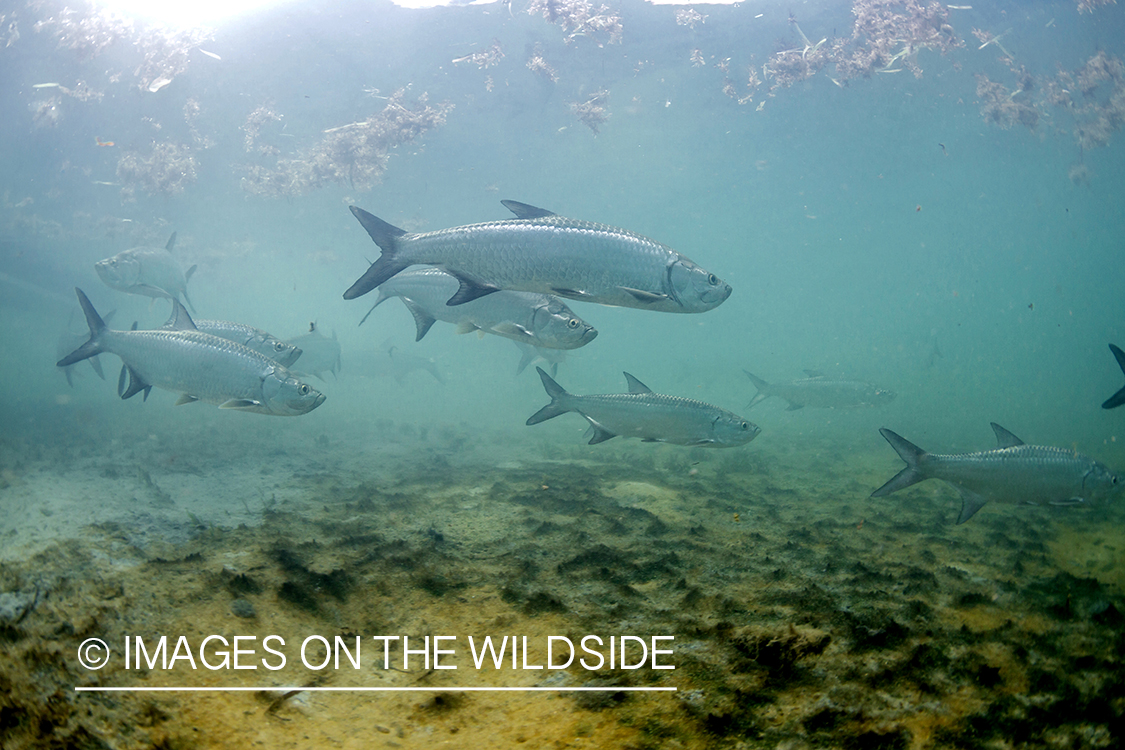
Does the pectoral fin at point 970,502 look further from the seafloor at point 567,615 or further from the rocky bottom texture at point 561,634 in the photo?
the rocky bottom texture at point 561,634

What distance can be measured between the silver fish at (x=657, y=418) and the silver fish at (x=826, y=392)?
7.80 metres

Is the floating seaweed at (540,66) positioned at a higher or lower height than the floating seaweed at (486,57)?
higher

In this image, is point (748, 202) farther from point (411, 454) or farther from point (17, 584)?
point (17, 584)

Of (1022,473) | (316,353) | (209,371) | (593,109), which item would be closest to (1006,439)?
(1022,473)

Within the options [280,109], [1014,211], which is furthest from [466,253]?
[1014,211]

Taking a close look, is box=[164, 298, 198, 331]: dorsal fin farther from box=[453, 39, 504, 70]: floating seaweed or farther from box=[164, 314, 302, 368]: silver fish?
box=[453, 39, 504, 70]: floating seaweed

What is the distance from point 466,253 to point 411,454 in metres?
8.64

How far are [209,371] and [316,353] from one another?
6.15 m

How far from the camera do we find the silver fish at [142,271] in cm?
767

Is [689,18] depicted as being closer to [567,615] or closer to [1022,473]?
[1022,473]

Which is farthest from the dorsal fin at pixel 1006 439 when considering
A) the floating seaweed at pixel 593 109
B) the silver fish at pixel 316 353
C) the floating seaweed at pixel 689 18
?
A: the floating seaweed at pixel 593 109

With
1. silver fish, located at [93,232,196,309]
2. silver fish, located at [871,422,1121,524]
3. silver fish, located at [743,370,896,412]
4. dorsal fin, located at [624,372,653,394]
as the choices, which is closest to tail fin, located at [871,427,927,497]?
silver fish, located at [871,422,1121,524]

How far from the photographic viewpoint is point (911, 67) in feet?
64.8
